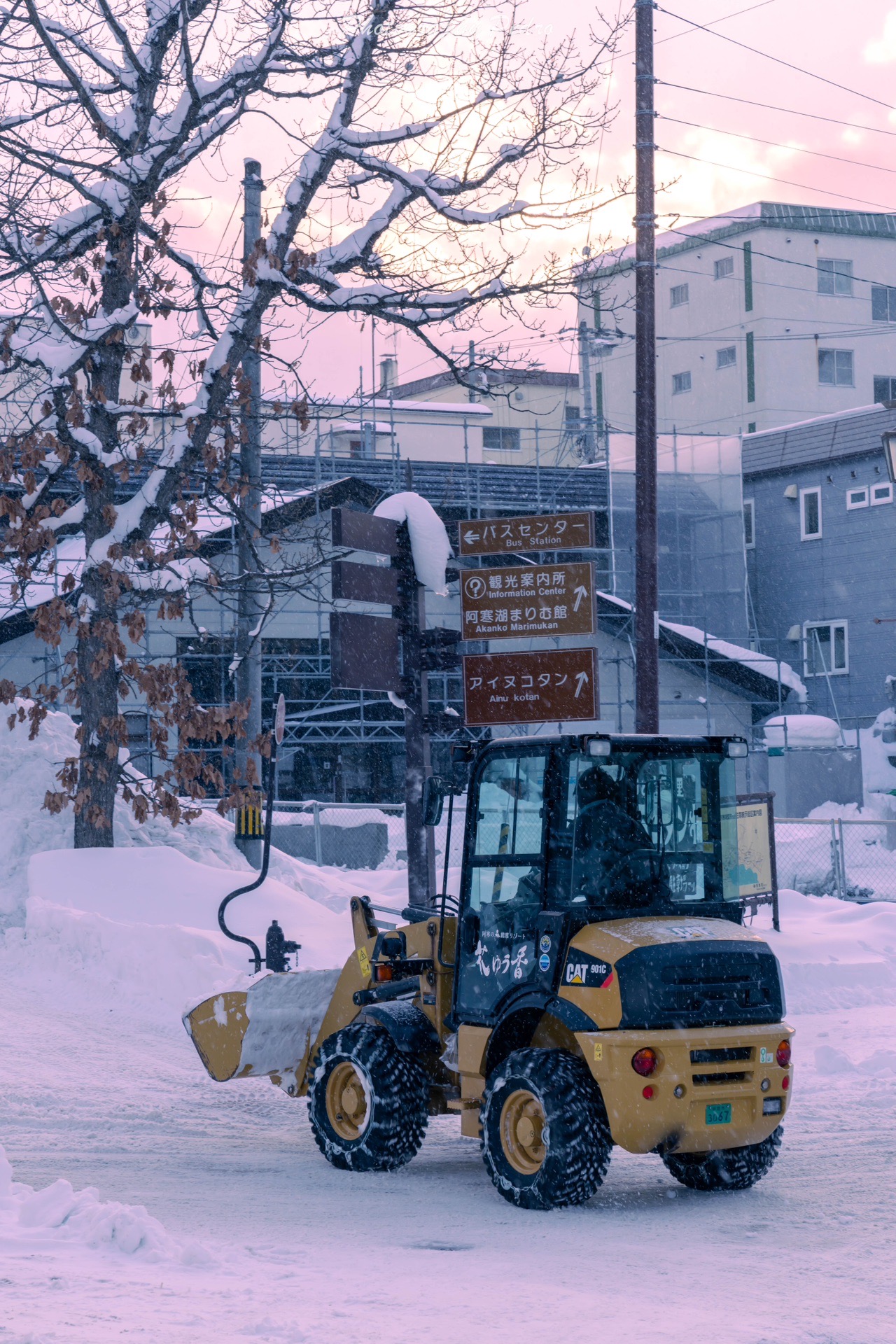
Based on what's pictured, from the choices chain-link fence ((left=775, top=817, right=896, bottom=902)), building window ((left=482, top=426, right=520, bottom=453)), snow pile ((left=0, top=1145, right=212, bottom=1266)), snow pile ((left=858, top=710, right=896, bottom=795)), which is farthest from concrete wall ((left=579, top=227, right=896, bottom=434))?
snow pile ((left=0, top=1145, right=212, bottom=1266))

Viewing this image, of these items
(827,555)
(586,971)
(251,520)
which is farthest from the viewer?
(827,555)

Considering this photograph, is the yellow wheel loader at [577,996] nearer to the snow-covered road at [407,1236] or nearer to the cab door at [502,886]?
the cab door at [502,886]

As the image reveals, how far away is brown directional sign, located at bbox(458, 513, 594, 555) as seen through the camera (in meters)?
13.7

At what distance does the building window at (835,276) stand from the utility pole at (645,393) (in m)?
42.5

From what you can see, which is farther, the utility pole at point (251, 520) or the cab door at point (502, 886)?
the utility pole at point (251, 520)

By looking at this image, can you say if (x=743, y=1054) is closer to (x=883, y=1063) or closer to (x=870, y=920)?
(x=883, y=1063)

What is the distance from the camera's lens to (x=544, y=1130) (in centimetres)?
703

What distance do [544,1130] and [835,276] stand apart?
53.6 metres

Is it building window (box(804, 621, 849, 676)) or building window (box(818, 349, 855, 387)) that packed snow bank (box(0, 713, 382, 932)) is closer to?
building window (box(804, 621, 849, 676))

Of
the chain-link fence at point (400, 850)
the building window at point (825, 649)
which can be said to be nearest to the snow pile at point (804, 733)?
the building window at point (825, 649)

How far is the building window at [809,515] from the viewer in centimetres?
3981

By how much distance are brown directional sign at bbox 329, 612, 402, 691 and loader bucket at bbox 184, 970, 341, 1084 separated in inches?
176

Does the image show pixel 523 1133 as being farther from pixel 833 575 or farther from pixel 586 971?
pixel 833 575

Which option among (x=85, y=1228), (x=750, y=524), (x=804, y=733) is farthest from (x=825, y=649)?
(x=85, y=1228)
